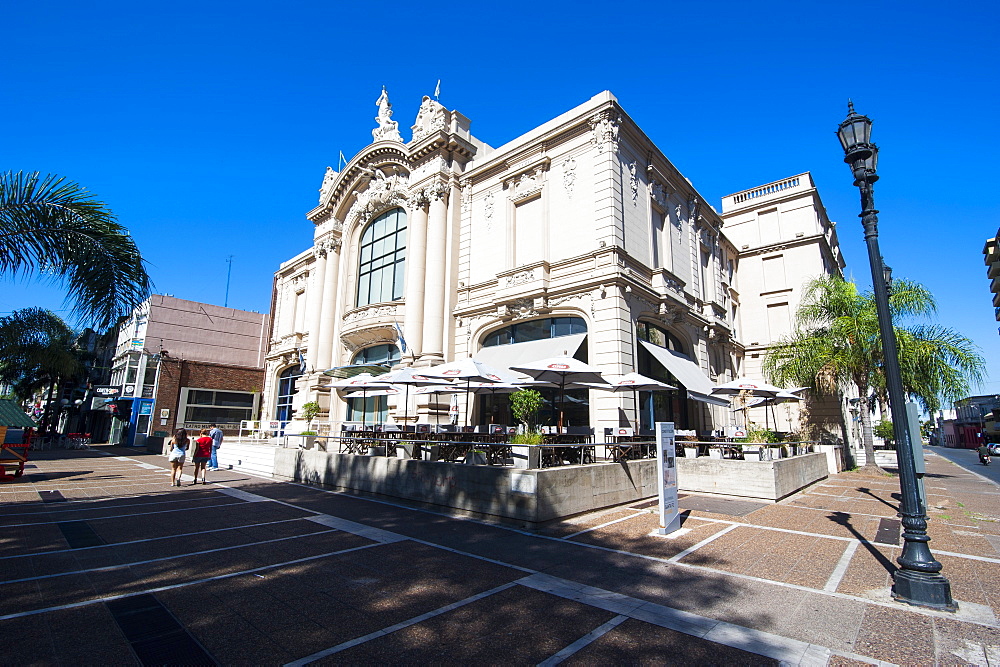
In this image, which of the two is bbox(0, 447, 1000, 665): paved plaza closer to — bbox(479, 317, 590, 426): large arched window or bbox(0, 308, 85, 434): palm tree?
bbox(0, 308, 85, 434): palm tree

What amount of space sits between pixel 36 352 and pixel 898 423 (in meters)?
39.9

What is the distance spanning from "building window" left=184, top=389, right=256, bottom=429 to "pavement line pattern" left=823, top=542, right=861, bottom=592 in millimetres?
42630

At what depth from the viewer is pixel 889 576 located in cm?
632

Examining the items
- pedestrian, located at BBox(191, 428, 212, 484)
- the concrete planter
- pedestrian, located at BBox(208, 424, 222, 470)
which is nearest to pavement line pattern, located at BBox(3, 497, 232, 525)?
pedestrian, located at BBox(191, 428, 212, 484)

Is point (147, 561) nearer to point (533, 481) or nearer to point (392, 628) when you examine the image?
point (392, 628)

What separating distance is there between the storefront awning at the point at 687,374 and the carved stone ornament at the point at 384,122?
1775 cm

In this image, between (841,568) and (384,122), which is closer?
(841,568)

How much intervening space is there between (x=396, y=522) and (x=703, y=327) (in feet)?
59.1

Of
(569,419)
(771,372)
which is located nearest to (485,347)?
(569,419)

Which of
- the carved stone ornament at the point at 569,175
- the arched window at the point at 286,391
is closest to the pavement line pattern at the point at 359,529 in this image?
the carved stone ornament at the point at 569,175

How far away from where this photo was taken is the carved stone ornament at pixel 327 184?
2950 cm

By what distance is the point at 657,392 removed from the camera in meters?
18.9

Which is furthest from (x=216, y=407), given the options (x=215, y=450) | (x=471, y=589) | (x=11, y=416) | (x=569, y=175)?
(x=471, y=589)

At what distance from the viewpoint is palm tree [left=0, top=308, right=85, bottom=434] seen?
29.4ft
